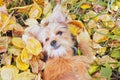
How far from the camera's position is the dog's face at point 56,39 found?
0.89m

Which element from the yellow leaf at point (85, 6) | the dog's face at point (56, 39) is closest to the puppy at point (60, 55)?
the dog's face at point (56, 39)

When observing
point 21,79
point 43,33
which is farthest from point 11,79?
point 43,33

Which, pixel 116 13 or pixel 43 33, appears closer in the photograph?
pixel 43 33

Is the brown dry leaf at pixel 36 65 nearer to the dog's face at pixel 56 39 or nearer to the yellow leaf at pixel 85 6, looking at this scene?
the dog's face at pixel 56 39

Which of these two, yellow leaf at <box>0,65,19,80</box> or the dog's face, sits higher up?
the dog's face

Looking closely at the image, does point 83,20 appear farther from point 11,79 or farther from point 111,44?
point 11,79

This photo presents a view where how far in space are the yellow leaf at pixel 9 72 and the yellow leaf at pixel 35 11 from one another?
146 millimetres

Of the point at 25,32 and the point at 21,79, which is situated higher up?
the point at 25,32

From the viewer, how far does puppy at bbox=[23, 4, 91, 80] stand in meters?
0.89

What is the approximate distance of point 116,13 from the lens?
1009 millimetres

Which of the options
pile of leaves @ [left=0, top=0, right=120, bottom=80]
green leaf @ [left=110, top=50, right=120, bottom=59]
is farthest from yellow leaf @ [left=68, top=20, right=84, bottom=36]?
green leaf @ [left=110, top=50, right=120, bottom=59]

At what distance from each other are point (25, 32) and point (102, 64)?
0.20m

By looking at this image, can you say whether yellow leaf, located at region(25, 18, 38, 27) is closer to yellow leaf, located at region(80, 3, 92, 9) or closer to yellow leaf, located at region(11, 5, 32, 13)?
yellow leaf, located at region(11, 5, 32, 13)

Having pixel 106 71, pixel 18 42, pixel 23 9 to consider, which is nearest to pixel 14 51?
pixel 18 42
